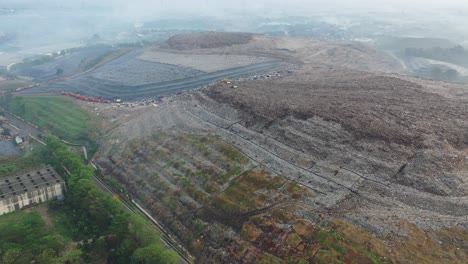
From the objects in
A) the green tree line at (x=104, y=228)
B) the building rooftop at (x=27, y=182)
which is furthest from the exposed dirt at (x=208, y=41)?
the building rooftop at (x=27, y=182)

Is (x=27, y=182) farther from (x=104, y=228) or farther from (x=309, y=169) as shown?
(x=309, y=169)

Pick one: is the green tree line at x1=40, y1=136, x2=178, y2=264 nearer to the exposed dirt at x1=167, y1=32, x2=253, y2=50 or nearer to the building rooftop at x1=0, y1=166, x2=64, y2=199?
the building rooftop at x1=0, y1=166, x2=64, y2=199

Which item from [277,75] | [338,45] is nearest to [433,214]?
[277,75]

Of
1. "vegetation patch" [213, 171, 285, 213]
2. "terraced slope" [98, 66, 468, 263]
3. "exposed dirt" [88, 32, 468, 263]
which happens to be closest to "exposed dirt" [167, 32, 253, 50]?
"exposed dirt" [88, 32, 468, 263]

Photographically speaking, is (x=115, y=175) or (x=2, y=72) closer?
(x=115, y=175)

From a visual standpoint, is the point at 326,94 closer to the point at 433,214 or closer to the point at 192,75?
the point at 433,214

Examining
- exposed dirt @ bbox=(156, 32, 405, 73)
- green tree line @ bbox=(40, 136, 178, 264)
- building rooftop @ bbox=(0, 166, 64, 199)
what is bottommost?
green tree line @ bbox=(40, 136, 178, 264)

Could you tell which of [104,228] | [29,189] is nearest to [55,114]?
[29,189]
